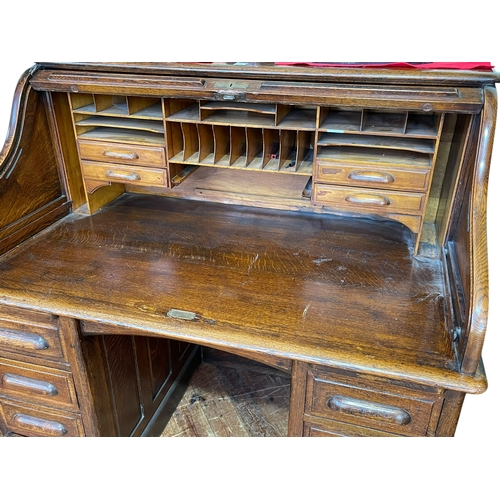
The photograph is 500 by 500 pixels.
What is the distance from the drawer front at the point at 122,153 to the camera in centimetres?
179

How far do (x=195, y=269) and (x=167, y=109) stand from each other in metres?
0.59

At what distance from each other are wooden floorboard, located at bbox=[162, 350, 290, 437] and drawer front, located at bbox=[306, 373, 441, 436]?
3.31 feet

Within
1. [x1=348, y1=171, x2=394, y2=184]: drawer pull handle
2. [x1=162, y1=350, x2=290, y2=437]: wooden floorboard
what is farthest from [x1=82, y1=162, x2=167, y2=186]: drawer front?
[x1=162, y1=350, x2=290, y2=437]: wooden floorboard

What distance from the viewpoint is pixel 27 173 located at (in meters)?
1.80

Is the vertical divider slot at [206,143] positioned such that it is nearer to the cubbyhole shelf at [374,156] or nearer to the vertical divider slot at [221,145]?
the vertical divider slot at [221,145]

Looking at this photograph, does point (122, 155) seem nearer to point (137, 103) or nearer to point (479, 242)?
point (137, 103)

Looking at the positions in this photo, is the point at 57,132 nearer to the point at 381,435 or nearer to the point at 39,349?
the point at 39,349

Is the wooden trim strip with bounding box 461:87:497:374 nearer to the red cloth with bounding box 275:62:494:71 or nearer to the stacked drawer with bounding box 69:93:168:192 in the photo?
the red cloth with bounding box 275:62:494:71

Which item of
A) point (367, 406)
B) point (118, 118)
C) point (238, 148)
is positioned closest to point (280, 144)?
point (238, 148)

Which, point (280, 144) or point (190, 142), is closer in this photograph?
point (280, 144)

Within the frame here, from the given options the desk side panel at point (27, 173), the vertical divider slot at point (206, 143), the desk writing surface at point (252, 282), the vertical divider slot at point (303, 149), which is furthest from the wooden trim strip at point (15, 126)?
the vertical divider slot at point (303, 149)

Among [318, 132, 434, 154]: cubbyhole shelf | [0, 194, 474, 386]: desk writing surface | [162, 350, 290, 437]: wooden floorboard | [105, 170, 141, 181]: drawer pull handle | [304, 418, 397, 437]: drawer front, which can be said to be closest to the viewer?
[0, 194, 474, 386]: desk writing surface

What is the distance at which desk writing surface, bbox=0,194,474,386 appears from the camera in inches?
51.7

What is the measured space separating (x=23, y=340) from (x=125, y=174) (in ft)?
2.35
